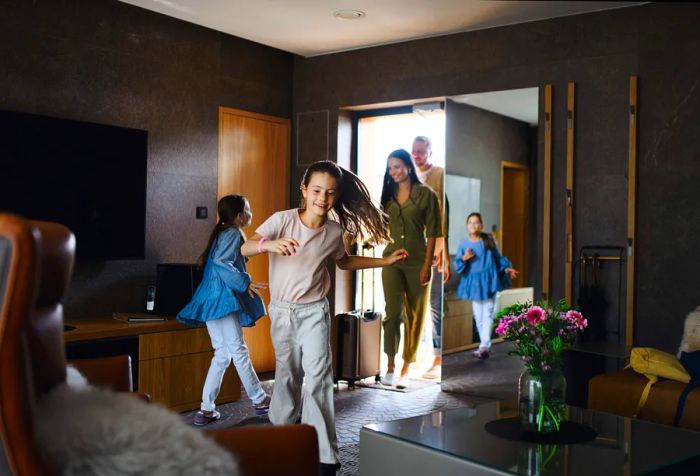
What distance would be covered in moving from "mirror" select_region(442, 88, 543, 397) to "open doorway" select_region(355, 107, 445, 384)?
0.28 meters

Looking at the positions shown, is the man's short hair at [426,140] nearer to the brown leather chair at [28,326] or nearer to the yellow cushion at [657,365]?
the yellow cushion at [657,365]

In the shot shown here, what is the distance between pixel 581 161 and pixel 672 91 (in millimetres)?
547

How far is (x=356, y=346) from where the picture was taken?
4250 millimetres

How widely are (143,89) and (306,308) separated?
197cm

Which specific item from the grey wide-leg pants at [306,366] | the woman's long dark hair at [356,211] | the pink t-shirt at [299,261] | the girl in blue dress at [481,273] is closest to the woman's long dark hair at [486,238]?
the girl in blue dress at [481,273]

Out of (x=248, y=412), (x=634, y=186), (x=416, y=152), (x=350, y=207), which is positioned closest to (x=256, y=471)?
(x=350, y=207)

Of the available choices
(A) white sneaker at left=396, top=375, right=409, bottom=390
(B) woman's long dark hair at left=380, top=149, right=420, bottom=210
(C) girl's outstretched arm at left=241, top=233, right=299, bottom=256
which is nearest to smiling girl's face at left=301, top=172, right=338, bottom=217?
(C) girl's outstretched arm at left=241, top=233, right=299, bottom=256

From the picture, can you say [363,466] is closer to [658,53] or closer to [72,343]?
[72,343]

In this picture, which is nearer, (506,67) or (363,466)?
(363,466)

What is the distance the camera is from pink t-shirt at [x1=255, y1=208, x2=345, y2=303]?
8.54ft

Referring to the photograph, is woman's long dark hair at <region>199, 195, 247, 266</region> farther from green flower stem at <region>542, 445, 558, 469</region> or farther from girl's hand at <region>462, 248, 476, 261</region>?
green flower stem at <region>542, 445, 558, 469</region>

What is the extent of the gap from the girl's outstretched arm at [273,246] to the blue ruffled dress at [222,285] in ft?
2.35

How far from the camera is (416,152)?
454 centimetres

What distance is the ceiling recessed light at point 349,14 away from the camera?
3.89 m
